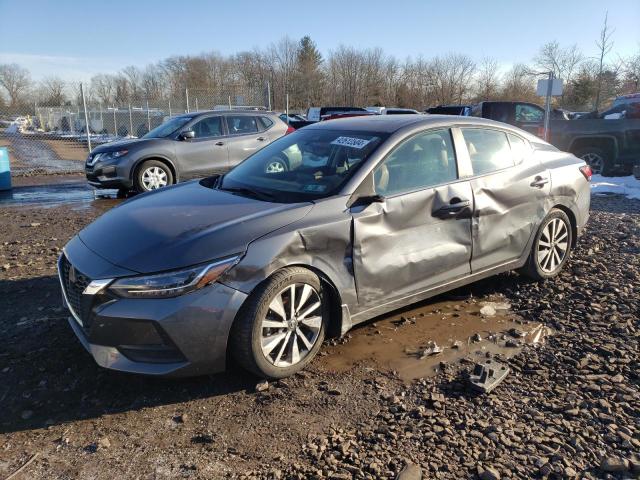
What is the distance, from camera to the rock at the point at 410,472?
2.42m

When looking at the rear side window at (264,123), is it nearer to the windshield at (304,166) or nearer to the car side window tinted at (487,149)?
the windshield at (304,166)

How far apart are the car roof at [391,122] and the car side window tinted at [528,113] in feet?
35.7

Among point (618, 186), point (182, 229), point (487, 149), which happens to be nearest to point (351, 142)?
point (487, 149)

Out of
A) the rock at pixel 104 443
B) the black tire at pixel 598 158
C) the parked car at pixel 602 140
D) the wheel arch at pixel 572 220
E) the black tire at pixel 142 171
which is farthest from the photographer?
the black tire at pixel 598 158

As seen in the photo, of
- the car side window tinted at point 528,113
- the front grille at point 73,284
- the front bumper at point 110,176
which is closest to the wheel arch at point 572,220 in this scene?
the front grille at point 73,284

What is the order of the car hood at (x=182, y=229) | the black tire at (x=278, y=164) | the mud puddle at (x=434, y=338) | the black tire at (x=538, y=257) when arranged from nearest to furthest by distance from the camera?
the car hood at (x=182, y=229) < the mud puddle at (x=434, y=338) < the black tire at (x=278, y=164) < the black tire at (x=538, y=257)

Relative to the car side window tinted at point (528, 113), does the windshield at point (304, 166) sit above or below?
below

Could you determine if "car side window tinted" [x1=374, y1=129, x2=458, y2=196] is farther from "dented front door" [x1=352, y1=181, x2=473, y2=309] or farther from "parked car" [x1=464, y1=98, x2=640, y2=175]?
"parked car" [x1=464, y1=98, x2=640, y2=175]

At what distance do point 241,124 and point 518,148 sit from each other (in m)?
7.10

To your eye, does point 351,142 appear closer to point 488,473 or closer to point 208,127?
point 488,473

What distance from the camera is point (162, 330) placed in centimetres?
286

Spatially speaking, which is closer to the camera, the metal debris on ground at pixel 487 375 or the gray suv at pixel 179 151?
the metal debris on ground at pixel 487 375

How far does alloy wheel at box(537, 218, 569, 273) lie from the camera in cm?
492

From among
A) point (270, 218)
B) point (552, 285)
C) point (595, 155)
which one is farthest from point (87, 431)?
point (595, 155)
